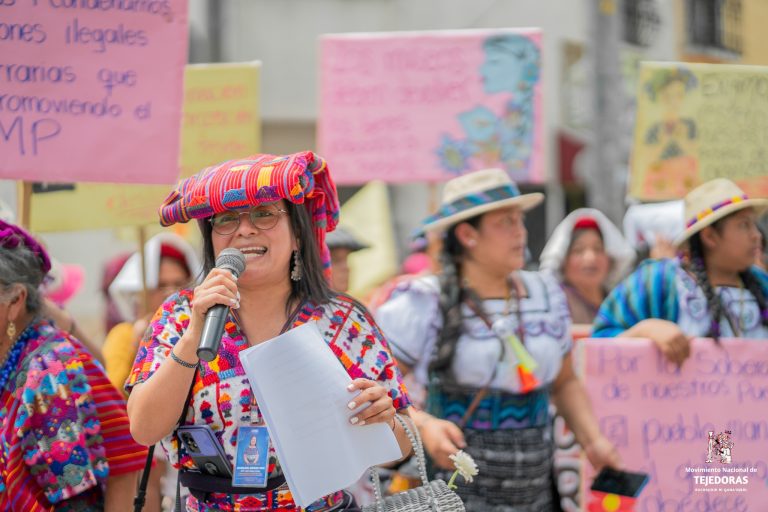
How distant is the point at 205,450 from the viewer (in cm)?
233

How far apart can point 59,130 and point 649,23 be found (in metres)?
12.5

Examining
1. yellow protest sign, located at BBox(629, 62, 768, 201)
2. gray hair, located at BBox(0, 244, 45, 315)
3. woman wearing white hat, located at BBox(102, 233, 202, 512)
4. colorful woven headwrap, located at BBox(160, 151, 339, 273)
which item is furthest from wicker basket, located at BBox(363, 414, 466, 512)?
yellow protest sign, located at BBox(629, 62, 768, 201)

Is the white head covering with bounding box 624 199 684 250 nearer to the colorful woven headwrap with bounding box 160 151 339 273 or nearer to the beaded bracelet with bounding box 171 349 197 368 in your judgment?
the colorful woven headwrap with bounding box 160 151 339 273

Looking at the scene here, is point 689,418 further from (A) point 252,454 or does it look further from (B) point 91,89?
(B) point 91,89

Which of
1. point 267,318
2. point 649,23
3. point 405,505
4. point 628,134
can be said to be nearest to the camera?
point 405,505

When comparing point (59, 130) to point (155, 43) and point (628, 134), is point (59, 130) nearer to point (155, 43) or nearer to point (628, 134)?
point (155, 43)

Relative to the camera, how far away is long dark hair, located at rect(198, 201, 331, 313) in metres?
2.53

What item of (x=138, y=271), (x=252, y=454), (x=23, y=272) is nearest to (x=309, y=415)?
(x=252, y=454)

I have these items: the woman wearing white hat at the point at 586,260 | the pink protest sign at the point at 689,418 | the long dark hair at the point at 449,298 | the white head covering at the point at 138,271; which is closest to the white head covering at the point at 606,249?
the woman wearing white hat at the point at 586,260

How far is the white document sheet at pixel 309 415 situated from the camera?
2.21 metres

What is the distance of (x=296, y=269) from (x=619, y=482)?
1571 millimetres

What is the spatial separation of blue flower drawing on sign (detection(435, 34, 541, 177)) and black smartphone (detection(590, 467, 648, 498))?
2.57 meters

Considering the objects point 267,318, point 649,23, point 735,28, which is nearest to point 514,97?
point 267,318

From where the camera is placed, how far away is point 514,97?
5.76 metres
